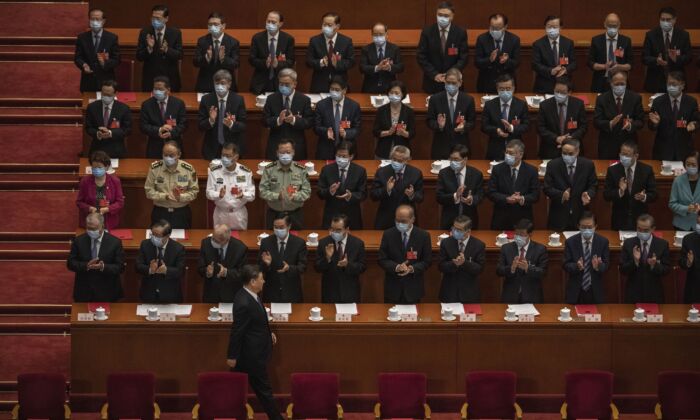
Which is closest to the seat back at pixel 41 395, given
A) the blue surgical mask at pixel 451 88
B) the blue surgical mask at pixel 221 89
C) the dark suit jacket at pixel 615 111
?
the blue surgical mask at pixel 221 89

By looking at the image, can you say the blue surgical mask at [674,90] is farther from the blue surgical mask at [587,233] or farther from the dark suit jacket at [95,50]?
the dark suit jacket at [95,50]

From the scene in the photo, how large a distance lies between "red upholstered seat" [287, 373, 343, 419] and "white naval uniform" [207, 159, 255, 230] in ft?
8.20

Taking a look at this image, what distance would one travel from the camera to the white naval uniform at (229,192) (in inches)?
543

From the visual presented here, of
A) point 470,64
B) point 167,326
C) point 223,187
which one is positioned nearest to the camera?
point 167,326

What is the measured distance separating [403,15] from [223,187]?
4298 mm

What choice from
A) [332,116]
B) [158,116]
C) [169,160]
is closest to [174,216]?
[169,160]

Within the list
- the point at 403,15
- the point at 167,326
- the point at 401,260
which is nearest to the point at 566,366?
the point at 401,260

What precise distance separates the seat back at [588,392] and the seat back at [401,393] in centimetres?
123

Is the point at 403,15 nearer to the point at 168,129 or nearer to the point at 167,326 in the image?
the point at 168,129

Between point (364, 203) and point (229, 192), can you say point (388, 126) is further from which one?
point (229, 192)

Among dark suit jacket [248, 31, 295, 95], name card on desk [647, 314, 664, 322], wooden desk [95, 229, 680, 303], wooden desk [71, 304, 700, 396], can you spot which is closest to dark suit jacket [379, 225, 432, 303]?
wooden desk [71, 304, 700, 396]

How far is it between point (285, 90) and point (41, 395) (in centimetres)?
427

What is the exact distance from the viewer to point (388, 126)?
14.6 m

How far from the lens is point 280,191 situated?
544 inches
